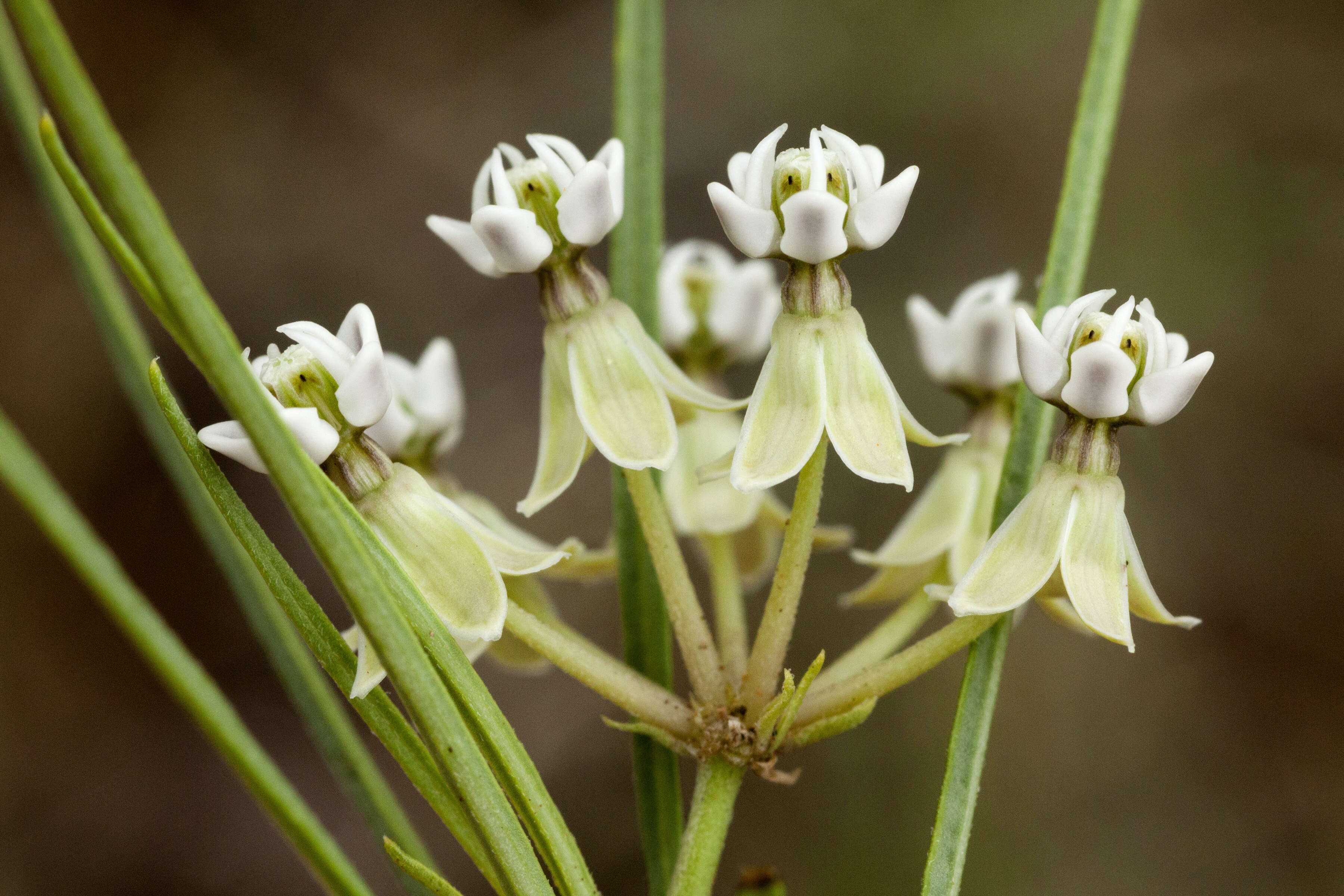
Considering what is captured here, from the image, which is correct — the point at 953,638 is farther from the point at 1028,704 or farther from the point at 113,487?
the point at 113,487

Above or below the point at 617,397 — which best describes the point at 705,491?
below

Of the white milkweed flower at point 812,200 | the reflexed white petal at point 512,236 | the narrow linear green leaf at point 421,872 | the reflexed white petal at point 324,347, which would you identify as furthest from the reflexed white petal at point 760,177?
the narrow linear green leaf at point 421,872

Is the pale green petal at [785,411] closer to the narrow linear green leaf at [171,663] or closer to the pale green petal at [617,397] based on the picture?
the pale green petal at [617,397]

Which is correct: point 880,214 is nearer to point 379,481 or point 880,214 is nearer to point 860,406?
point 860,406

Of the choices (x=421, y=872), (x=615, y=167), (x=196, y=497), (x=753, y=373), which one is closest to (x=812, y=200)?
(x=615, y=167)

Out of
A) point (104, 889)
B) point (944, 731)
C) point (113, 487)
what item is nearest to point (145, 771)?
point (104, 889)
